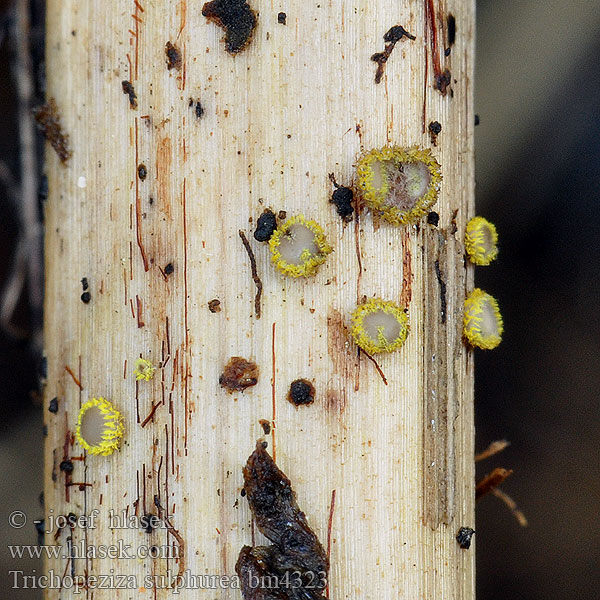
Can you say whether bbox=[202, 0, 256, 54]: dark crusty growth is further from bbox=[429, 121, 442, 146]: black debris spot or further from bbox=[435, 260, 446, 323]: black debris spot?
bbox=[435, 260, 446, 323]: black debris spot

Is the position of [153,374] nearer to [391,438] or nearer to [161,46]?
[391,438]

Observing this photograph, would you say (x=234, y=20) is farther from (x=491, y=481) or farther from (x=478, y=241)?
(x=491, y=481)

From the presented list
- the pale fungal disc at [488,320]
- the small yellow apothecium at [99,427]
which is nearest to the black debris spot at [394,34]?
the pale fungal disc at [488,320]

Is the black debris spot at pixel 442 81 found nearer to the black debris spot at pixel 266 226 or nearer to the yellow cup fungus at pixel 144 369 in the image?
the black debris spot at pixel 266 226

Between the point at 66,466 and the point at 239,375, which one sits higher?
the point at 239,375

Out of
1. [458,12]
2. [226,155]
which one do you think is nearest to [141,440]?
[226,155]

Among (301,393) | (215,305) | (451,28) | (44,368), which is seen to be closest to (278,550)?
(301,393)
